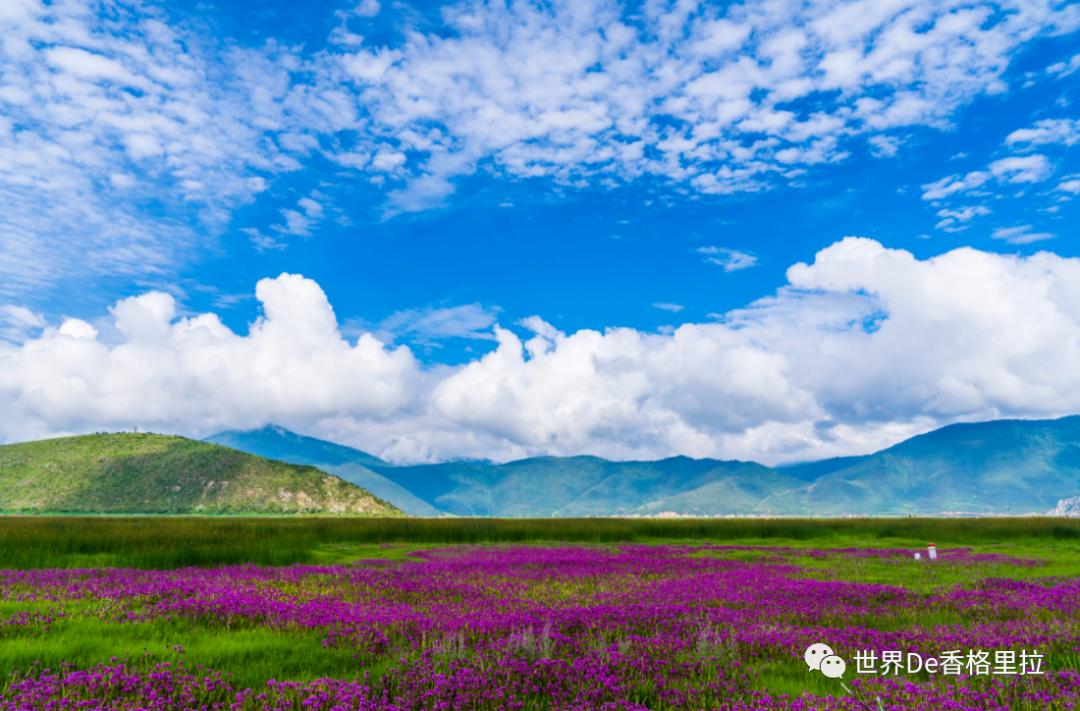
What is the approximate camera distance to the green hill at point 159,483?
160375 millimetres

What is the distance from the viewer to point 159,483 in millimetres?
173750

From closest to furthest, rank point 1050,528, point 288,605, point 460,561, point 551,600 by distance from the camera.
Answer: point 288,605, point 551,600, point 460,561, point 1050,528

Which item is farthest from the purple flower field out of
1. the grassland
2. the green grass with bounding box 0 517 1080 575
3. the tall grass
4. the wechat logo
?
the tall grass

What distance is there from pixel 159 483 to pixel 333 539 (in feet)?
518

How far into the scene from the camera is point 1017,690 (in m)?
7.35

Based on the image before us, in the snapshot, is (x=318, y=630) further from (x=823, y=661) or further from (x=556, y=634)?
(x=823, y=661)

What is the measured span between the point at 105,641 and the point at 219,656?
2158 mm

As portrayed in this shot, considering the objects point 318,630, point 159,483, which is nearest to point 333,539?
point 318,630

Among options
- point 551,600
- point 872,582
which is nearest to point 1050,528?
point 872,582

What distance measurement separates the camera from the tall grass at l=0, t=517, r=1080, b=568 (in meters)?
24.3

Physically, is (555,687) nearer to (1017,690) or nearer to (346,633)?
(346,633)

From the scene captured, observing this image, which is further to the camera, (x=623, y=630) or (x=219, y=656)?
(x=623, y=630)

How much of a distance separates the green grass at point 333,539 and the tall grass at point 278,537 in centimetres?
5

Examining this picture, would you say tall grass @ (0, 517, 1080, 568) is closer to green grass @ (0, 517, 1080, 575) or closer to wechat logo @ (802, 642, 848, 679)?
green grass @ (0, 517, 1080, 575)
